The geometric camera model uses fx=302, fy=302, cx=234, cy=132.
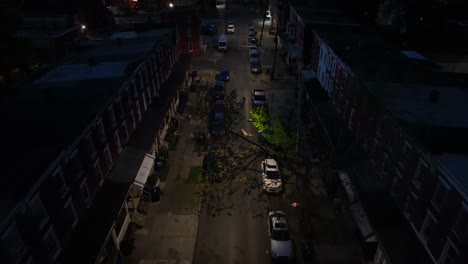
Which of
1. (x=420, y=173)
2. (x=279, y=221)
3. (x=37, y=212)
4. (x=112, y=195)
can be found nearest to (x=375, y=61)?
(x=420, y=173)

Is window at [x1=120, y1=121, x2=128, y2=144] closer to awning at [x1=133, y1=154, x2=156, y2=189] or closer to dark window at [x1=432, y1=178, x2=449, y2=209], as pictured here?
awning at [x1=133, y1=154, x2=156, y2=189]

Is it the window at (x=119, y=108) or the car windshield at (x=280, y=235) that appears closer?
the car windshield at (x=280, y=235)

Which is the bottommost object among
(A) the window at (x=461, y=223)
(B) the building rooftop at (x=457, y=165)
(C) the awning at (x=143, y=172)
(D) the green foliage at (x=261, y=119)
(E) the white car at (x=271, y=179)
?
(E) the white car at (x=271, y=179)

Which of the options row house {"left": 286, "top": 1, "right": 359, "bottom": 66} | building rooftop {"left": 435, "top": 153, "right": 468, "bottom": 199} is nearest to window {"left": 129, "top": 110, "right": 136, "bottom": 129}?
building rooftop {"left": 435, "top": 153, "right": 468, "bottom": 199}

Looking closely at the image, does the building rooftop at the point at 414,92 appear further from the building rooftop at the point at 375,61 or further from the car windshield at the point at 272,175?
the car windshield at the point at 272,175

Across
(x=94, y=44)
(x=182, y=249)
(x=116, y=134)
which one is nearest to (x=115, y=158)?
(x=116, y=134)

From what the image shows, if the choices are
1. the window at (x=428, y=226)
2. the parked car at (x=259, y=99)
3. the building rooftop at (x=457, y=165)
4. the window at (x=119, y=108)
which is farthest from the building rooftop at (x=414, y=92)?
the window at (x=119, y=108)

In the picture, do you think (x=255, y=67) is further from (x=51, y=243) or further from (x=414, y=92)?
(x=51, y=243)
